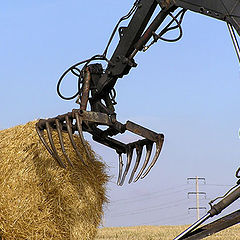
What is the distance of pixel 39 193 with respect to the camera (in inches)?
272

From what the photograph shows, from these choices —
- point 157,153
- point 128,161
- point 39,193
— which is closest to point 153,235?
point 39,193

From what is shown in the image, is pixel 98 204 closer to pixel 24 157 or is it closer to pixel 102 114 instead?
pixel 24 157

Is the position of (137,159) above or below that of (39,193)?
above

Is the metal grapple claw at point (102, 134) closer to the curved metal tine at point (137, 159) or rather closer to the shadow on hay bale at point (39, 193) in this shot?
the curved metal tine at point (137, 159)

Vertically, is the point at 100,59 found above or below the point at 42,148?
above

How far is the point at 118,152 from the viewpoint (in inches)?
261

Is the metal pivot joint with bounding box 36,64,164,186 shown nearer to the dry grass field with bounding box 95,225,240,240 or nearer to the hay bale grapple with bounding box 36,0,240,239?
the hay bale grapple with bounding box 36,0,240,239

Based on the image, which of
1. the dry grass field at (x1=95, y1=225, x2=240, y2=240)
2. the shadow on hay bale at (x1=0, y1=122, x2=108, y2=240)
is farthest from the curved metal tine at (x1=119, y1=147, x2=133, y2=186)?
the dry grass field at (x1=95, y1=225, x2=240, y2=240)

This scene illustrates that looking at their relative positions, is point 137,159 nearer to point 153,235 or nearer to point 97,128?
point 97,128

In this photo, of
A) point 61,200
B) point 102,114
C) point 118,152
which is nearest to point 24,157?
point 61,200

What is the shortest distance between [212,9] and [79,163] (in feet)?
10.3

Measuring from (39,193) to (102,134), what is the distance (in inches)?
50.0

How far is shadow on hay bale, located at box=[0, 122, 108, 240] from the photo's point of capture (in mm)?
6797

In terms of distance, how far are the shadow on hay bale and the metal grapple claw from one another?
0.81 metres
